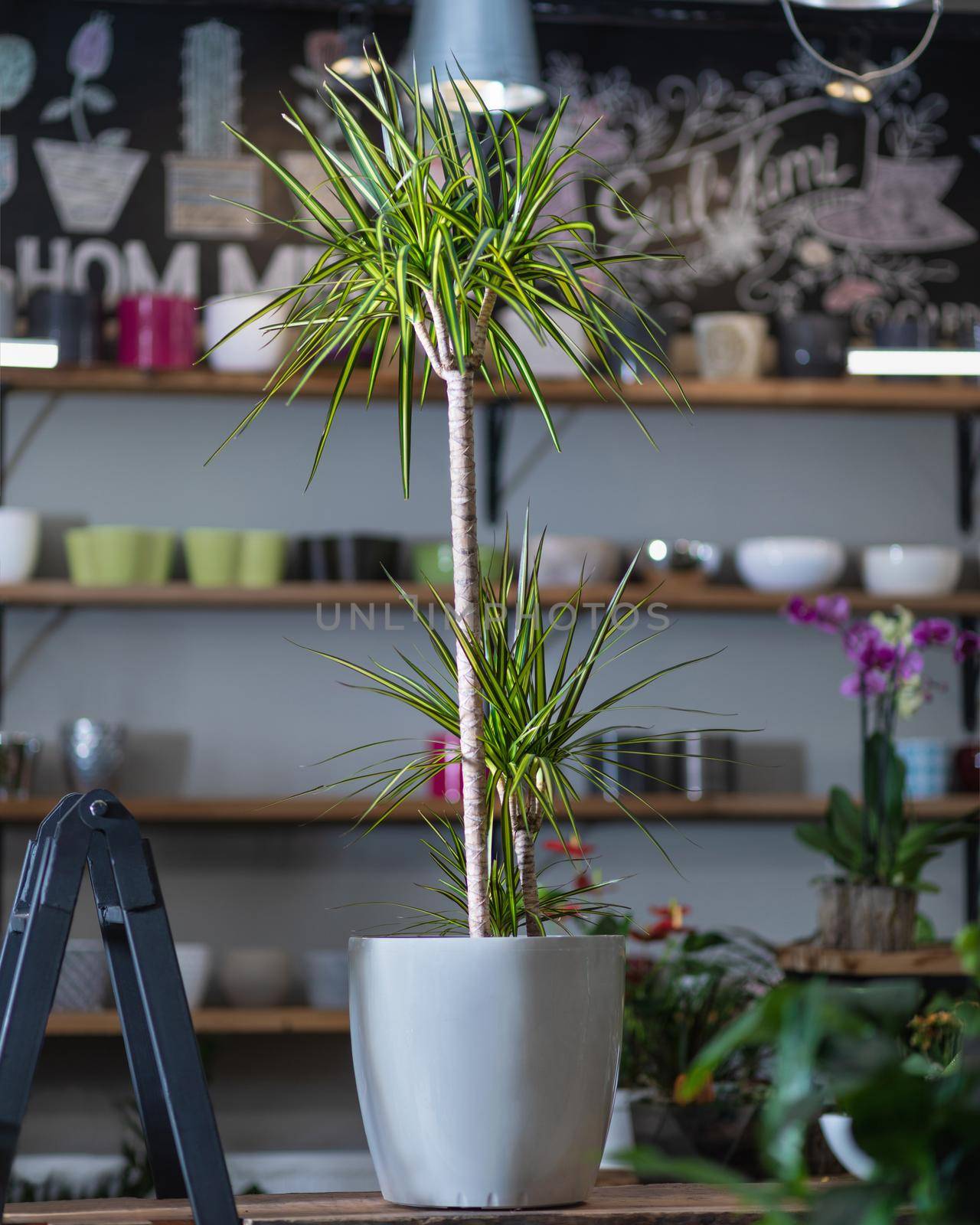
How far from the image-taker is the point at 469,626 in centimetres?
117

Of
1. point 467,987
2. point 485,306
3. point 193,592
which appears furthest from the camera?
point 193,592

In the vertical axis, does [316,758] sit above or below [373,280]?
below

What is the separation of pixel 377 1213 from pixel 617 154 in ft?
11.0

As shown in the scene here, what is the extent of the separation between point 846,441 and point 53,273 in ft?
6.63

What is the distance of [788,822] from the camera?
153 inches

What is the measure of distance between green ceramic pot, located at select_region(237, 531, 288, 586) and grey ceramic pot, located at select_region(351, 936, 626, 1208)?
8.27ft

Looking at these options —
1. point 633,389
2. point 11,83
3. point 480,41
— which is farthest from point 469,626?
point 11,83

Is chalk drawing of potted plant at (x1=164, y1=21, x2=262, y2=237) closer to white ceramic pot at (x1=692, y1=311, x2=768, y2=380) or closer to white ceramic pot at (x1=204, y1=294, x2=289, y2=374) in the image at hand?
white ceramic pot at (x1=204, y1=294, x2=289, y2=374)

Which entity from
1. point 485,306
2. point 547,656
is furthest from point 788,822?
point 485,306

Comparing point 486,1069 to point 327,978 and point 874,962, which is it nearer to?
point 874,962

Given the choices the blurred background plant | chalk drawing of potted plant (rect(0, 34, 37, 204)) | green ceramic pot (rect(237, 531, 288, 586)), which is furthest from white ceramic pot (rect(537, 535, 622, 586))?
the blurred background plant

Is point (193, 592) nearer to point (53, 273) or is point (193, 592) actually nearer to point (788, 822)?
point (53, 273)

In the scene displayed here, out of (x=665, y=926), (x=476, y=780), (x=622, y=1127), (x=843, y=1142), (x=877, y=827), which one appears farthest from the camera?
(x=877, y=827)

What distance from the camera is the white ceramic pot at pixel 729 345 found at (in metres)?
3.70
